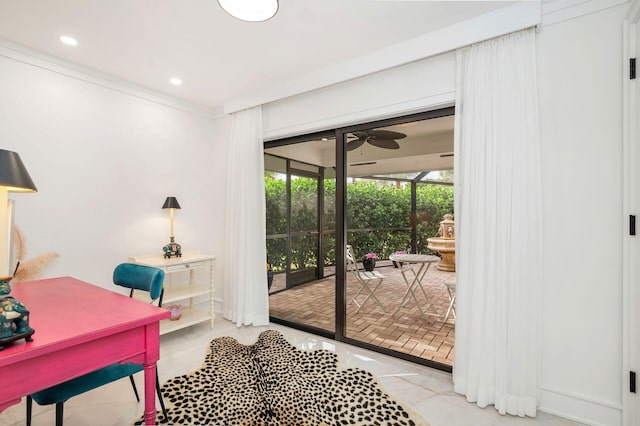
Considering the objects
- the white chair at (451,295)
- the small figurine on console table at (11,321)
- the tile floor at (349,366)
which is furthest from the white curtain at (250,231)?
the small figurine on console table at (11,321)

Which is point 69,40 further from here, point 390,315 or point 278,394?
point 390,315

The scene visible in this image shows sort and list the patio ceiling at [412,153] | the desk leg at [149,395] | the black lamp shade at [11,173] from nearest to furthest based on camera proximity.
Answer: the black lamp shade at [11,173] < the desk leg at [149,395] < the patio ceiling at [412,153]

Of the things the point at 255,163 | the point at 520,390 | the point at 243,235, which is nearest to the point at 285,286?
the point at 243,235

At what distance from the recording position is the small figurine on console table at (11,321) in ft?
3.22

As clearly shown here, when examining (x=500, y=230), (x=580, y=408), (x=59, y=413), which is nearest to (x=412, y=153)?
(x=500, y=230)

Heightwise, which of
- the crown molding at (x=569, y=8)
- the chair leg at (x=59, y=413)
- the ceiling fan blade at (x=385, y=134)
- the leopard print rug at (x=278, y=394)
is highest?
the crown molding at (x=569, y=8)

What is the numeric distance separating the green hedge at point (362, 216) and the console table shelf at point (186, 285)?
91 centimetres

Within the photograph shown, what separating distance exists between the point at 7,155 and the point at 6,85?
6.94 feet

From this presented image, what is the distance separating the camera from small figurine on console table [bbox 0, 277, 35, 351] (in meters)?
0.98

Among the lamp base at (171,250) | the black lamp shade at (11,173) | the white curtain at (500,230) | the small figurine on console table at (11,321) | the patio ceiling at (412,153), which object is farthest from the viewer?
the lamp base at (171,250)

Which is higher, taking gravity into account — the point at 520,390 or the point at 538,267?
the point at 538,267

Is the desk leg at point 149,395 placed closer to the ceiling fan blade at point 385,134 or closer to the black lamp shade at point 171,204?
the black lamp shade at point 171,204

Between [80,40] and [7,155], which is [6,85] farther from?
[7,155]

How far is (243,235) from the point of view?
3.53 m
